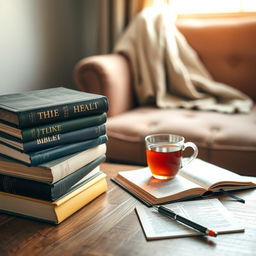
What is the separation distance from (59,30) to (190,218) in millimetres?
1912

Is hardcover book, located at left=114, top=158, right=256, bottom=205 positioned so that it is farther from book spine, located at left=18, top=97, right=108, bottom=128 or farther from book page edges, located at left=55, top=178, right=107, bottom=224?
book spine, located at left=18, top=97, right=108, bottom=128

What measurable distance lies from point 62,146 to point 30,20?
1530 millimetres

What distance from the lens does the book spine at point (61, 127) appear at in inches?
31.3

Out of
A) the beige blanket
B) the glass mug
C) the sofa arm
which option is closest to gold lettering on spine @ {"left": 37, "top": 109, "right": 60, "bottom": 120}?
the glass mug

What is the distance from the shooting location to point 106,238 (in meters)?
0.76

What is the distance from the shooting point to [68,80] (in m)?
2.66

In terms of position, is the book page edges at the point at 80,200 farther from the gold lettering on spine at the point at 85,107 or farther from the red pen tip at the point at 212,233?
the red pen tip at the point at 212,233

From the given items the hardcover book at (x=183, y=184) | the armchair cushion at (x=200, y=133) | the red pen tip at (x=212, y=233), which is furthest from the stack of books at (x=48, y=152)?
the armchair cushion at (x=200, y=133)

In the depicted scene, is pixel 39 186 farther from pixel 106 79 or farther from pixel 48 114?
pixel 106 79

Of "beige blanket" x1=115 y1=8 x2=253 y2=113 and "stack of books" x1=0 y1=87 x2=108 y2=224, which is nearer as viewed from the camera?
"stack of books" x1=0 y1=87 x2=108 y2=224

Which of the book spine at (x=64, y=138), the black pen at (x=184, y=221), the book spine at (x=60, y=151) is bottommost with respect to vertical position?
the black pen at (x=184, y=221)

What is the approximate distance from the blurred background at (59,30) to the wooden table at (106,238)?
1359mm

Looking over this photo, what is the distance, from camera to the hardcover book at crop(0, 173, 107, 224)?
820 millimetres

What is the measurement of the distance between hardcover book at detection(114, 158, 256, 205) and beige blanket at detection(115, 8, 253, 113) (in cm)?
103
